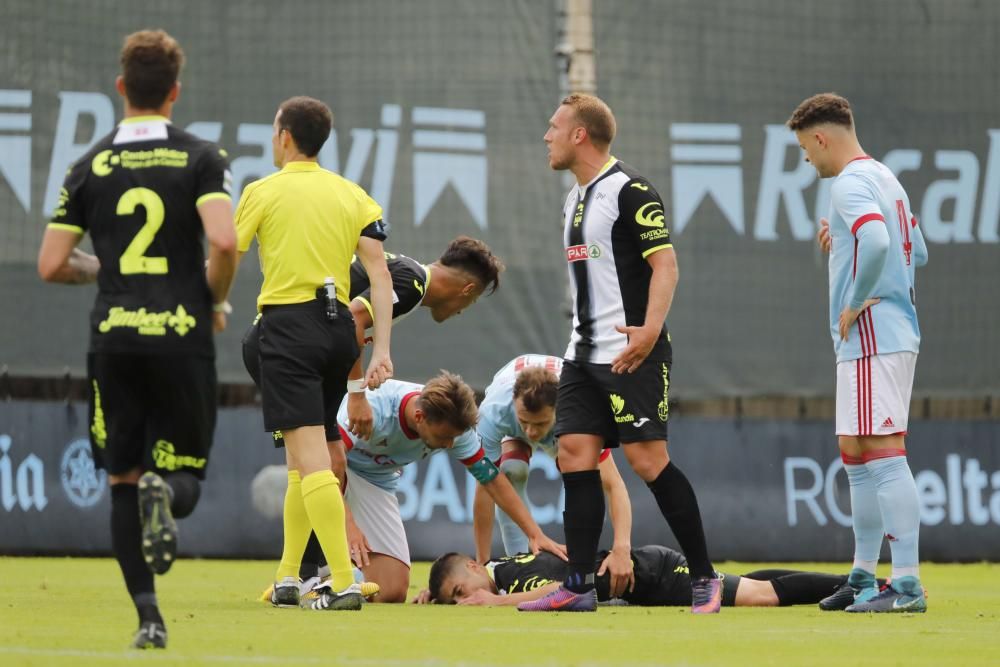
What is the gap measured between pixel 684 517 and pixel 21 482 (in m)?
5.83

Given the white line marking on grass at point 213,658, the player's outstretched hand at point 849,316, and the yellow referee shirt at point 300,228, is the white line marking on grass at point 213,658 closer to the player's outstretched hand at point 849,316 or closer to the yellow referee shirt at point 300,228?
the yellow referee shirt at point 300,228

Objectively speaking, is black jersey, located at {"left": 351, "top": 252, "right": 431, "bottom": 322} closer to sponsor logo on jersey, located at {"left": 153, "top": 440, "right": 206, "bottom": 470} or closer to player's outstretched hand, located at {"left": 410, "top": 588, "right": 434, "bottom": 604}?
player's outstretched hand, located at {"left": 410, "top": 588, "right": 434, "bottom": 604}

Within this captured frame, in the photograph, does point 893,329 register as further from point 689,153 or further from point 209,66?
point 209,66

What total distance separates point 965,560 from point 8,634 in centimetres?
783

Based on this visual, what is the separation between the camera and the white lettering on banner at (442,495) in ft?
36.5

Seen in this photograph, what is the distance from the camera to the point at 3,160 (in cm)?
1098

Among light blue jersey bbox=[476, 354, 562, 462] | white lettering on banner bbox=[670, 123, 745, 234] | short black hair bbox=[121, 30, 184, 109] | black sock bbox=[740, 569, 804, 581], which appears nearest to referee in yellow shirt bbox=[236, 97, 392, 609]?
short black hair bbox=[121, 30, 184, 109]

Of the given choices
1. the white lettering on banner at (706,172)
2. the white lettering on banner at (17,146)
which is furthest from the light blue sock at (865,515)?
the white lettering on banner at (17,146)

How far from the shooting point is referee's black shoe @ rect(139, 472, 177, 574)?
15.1 feet

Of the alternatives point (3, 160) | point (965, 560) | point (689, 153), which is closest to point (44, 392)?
point (3, 160)

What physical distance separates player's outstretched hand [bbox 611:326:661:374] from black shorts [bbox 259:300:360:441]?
1.08m

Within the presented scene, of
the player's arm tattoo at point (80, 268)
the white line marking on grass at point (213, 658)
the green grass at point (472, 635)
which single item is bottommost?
the green grass at point (472, 635)

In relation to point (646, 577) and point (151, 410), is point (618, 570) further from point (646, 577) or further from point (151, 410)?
point (151, 410)

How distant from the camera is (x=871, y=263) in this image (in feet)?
22.1
